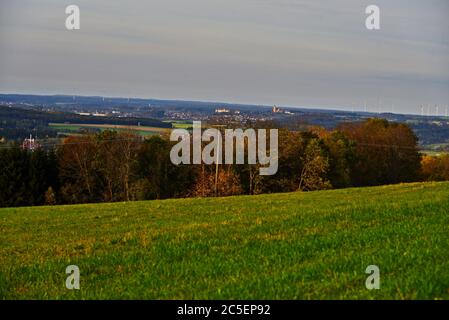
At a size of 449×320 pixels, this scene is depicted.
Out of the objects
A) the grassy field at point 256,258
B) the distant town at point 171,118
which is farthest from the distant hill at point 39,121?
the grassy field at point 256,258

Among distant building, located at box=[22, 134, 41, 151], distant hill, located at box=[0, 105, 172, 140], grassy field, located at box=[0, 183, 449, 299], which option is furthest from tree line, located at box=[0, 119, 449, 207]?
grassy field, located at box=[0, 183, 449, 299]

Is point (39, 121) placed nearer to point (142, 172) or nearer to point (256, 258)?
point (142, 172)

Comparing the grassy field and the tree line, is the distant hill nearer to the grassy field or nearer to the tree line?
the tree line

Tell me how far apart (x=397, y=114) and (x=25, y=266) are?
88251 millimetres

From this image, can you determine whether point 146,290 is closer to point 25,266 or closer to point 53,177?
point 25,266

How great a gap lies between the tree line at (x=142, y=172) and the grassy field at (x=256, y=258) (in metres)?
50.6

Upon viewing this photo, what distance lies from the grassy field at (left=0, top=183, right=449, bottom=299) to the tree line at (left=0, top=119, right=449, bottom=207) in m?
50.6

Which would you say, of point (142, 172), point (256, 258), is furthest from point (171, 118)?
point (256, 258)

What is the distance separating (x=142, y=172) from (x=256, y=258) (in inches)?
2565

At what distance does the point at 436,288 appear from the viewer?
847 cm

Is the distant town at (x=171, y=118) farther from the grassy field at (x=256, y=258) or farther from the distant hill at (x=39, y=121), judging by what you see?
the grassy field at (x=256, y=258)

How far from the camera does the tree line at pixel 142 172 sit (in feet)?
230

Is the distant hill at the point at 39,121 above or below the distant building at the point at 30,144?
above

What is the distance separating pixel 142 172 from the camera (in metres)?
76.2
